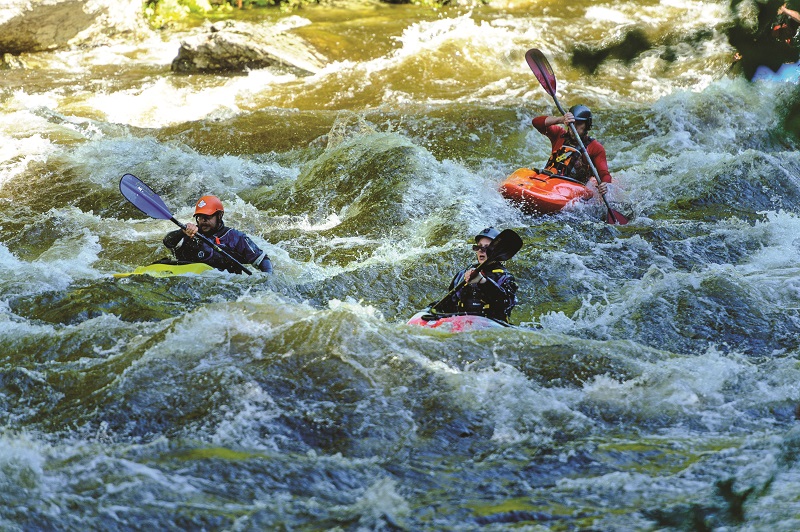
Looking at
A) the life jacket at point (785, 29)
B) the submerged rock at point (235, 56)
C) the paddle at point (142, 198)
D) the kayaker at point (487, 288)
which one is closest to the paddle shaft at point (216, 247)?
the paddle at point (142, 198)

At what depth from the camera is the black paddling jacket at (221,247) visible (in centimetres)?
646

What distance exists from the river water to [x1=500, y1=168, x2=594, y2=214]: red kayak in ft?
0.43

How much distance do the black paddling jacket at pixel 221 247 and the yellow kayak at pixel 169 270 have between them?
0.58 ft

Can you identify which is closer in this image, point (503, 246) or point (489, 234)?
point (503, 246)

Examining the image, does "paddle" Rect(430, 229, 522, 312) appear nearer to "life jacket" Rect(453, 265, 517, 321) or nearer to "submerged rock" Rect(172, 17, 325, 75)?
"life jacket" Rect(453, 265, 517, 321)

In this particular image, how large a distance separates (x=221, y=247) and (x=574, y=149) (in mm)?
3745

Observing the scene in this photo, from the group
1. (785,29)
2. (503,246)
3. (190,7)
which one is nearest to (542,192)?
(503,246)

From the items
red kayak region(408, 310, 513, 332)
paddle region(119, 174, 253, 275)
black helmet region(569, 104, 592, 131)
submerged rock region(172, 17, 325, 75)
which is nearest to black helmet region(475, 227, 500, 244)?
red kayak region(408, 310, 513, 332)

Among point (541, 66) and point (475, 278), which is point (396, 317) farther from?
point (541, 66)

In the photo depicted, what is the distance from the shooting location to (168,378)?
452cm

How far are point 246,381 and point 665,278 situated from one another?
3.39 meters

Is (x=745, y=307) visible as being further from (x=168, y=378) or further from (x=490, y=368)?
(x=168, y=378)

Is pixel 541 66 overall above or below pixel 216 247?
above

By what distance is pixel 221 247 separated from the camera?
21.2 ft
